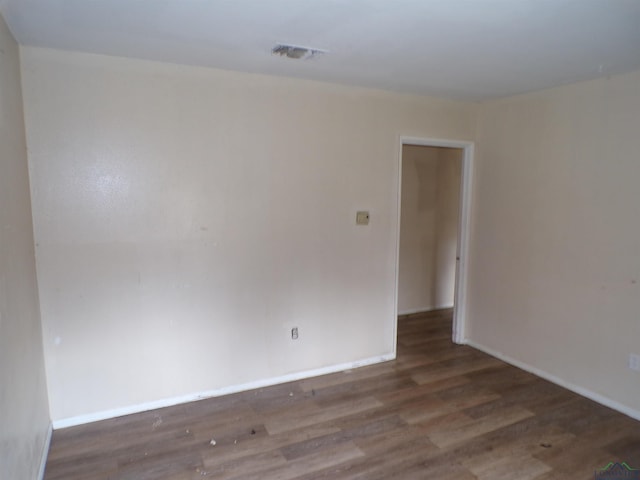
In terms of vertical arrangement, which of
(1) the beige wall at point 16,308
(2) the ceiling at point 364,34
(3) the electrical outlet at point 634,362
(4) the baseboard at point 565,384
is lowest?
(4) the baseboard at point 565,384

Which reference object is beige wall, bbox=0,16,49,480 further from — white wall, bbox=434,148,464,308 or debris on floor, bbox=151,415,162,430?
white wall, bbox=434,148,464,308

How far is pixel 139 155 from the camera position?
2.70 meters

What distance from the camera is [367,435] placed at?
2.62m

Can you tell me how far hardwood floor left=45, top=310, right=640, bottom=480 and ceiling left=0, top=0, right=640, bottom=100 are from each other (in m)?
2.39

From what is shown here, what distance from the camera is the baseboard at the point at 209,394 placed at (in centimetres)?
272

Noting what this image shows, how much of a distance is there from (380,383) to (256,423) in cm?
111

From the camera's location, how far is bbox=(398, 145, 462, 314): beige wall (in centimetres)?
511

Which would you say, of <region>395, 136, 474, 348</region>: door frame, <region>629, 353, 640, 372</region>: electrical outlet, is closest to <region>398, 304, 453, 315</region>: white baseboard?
<region>395, 136, 474, 348</region>: door frame

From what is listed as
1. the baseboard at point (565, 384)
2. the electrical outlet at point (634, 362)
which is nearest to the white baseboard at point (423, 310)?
the baseboard at point (565, 384)

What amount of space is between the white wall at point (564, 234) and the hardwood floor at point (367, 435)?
12.8 inches

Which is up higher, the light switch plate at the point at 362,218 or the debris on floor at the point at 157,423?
the light switch plate at the point at 362,218

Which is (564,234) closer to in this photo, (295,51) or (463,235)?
(463,235)

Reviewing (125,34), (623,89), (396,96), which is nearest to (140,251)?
(125,34)

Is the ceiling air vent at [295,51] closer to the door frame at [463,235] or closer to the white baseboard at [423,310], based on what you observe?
the door frame at [463,235]
